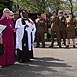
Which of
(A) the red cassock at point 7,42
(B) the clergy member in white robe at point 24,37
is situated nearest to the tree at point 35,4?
(B) the clergy member in white robe at point 24,37

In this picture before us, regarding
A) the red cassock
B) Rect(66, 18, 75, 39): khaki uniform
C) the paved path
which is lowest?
the paved path

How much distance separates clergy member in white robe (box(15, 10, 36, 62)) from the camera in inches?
318

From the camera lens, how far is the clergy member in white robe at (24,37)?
8086 mm

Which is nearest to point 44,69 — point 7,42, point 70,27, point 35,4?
point 7,42

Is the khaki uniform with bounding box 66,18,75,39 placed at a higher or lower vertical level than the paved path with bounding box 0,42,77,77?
higher

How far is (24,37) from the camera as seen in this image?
323 inches

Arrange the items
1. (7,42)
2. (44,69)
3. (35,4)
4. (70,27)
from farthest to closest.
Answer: (35,4), (70,27), (7,42), (44,69)

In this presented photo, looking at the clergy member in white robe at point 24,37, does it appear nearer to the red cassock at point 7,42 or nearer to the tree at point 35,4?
the red cassock at point 7,42

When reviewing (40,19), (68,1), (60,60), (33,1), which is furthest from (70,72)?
(68,1)

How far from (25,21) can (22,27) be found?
293mm

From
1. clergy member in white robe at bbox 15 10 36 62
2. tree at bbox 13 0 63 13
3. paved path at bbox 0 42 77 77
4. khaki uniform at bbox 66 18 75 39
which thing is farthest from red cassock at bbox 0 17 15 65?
tree at bbox 13 0 63 13

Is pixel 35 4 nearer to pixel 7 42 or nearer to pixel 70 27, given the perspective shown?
pixel 70 27

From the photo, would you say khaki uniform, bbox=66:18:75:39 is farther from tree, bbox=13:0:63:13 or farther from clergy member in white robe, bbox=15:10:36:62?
tree, bbox=13:0:63:13

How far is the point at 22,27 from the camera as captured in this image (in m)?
8.05
